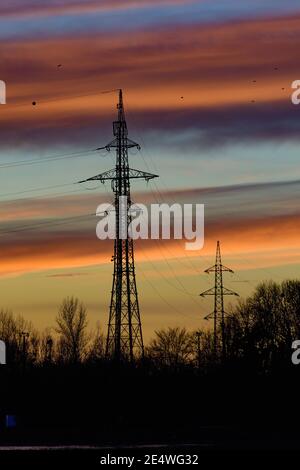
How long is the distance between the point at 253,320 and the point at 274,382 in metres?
38.8

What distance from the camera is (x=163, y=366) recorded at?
558 feet

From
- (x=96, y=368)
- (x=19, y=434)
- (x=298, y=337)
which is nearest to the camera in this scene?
(x=19, y=434)

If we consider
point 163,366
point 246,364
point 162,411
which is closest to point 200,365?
point 163,366

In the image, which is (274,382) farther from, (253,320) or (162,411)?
(253,320)

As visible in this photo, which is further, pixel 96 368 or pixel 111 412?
pixel 96 368

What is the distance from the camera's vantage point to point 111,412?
117500 mm
